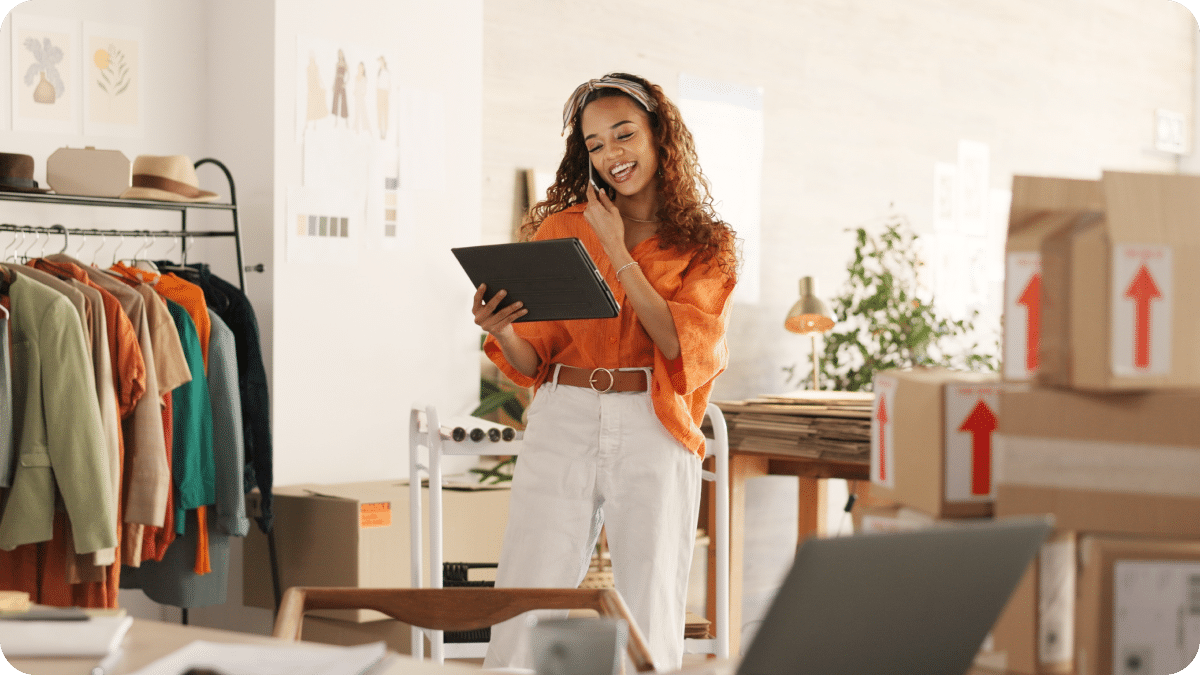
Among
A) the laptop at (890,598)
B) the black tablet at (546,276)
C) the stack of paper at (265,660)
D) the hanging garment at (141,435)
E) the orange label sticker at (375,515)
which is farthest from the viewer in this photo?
the orange label sticker at (375,515)

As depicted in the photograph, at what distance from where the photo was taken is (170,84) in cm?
357

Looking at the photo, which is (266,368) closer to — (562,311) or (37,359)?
(37,359)

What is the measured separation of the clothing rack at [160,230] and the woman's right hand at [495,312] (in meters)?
1.27

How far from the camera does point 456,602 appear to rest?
1564 mm

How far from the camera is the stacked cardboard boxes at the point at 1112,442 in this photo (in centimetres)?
121

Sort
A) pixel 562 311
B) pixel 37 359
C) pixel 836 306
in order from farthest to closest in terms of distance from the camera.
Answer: pixel 836 306 → pixel 37 359 → pixel 562 311

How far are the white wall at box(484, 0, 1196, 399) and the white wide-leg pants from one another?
1.94m

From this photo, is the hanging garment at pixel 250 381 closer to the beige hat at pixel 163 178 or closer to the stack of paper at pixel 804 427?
the beige hat at pixel 163 178

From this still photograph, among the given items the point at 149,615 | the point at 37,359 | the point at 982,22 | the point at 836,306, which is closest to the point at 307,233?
the point at 37,359

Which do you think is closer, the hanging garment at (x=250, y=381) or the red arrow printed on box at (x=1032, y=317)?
the red arrow printed on box at (x=1032, y=317)

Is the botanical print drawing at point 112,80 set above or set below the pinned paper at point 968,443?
above

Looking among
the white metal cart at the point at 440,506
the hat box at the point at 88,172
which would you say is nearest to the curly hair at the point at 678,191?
the white metal cart at the point at 440,506

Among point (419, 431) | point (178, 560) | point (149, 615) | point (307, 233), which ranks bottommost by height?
point (149, 615)

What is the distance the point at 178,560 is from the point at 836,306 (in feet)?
10.5
